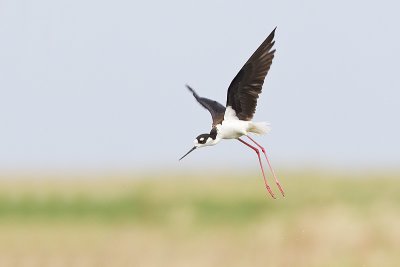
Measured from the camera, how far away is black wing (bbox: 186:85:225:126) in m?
7.55

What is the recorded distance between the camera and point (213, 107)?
27.3ft

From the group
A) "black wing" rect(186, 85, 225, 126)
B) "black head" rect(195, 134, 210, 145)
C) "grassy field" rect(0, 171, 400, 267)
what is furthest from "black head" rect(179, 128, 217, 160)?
"grassy field" rect(0, 171, 400, 267)

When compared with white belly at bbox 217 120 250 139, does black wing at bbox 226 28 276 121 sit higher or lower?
higher

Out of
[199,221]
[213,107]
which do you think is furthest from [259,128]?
[199,221]

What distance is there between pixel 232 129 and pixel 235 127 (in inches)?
1.6

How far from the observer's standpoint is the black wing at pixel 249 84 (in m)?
7.21

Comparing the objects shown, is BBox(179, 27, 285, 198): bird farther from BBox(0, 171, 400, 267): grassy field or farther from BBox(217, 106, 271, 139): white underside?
BBox(0, 171, 400, 267): grassy field

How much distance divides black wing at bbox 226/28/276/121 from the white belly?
0.24 metres

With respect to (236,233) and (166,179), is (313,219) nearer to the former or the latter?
(236,233)

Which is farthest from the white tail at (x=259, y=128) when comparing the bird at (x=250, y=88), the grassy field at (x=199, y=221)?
the grassy field at (x=199, y=221)

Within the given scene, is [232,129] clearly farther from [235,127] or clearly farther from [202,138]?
[202,138]

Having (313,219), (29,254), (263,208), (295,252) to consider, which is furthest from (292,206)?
(29,254)

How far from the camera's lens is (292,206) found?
20016mm

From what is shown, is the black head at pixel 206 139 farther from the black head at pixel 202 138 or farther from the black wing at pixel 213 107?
the black wing at pixel 213 107
